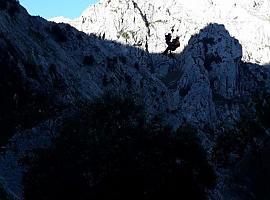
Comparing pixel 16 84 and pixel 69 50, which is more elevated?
pixel 69 50

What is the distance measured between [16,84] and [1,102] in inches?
129

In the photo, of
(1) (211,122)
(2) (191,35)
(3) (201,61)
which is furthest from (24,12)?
(2) (191,35)

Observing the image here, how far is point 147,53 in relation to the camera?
18812cm

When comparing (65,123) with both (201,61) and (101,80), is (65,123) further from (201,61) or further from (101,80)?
(201,61)

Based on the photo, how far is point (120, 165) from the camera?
1313 inches

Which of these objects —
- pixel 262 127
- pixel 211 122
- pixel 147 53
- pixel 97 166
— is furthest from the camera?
pixel 147 53

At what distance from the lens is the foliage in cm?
3275

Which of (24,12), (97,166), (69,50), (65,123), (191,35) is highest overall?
(191,35)

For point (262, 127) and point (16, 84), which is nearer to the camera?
point (16, 84)

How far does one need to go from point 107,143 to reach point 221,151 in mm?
48167

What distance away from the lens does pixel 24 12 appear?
2493 inches

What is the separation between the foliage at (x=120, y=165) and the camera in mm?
32750

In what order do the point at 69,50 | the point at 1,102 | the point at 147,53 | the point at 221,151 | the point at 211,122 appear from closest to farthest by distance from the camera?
the point at 1,102, the point at 69,50, the point at 221,151, the point at 211,122, the point at 147,53

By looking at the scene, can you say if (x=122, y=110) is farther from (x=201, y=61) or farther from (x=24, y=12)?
(x=201, y=61)
